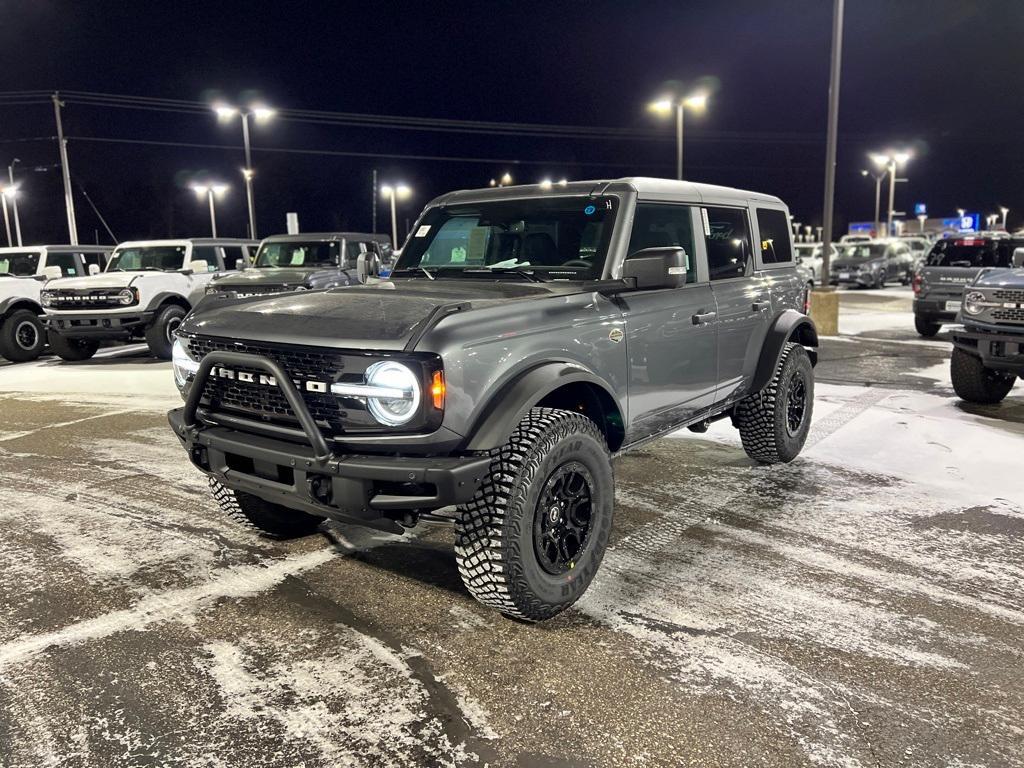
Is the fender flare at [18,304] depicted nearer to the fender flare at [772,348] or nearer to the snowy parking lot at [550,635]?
the snowy parking lot at [550,635]

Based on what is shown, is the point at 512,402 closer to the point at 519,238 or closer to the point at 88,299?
the point at 519,238

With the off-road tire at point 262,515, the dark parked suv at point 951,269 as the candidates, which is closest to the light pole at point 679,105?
the dark parked suv at point 951,269

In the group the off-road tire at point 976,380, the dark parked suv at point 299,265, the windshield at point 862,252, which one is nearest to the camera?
the off-road tire at point 976,380

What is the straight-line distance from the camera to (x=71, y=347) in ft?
42.0

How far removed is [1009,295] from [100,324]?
1222 cm

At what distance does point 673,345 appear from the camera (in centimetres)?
450

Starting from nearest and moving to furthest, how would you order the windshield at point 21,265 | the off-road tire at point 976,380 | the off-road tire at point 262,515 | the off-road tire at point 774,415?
the off-road tire at point 262,515 → the off-road tire at point 774,415 → the off-road tire at point 976,380 → the windshield at point 21,265

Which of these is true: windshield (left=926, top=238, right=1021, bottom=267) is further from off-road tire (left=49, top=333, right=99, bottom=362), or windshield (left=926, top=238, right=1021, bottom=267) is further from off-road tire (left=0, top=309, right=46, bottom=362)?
off-road tire (left=0, top=309, right=46, bottom=362)

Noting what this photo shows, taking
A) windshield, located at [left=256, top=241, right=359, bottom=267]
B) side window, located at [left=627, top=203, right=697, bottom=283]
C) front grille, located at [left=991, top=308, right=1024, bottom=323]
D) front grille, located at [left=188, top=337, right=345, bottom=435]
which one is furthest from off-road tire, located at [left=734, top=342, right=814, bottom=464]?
windshield, located at [left=256, top=241, right=359, bottom=267]

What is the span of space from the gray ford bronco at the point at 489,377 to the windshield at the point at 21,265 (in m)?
12.0

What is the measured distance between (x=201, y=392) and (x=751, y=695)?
274 centimetres

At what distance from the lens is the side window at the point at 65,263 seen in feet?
46.1

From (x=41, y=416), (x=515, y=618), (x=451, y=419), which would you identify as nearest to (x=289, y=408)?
(x=451, y=419)

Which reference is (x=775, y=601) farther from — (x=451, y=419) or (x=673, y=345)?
(x=451, y=419)
